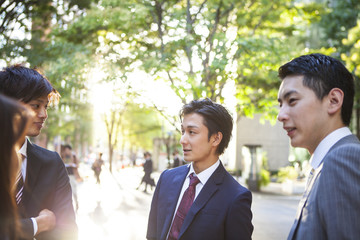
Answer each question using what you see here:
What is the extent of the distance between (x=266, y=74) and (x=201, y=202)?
1022cm

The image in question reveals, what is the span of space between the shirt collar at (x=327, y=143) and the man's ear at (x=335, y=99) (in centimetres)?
9

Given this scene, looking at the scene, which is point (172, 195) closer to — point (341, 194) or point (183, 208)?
point (183, 208)

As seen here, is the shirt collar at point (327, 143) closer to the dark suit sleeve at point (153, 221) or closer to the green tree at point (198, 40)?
the dark suit sleeve at point (153, 221)

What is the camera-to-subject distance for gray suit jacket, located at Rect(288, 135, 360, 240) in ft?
5.13

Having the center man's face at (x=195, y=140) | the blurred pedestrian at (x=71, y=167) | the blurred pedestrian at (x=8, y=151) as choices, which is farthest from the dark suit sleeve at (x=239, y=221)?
the blurred pedestrian at (x=71, y=167)

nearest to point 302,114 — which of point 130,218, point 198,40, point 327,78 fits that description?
point 327,78

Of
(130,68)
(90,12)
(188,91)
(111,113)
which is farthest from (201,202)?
(111,113)

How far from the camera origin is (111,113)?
3575 centimetres

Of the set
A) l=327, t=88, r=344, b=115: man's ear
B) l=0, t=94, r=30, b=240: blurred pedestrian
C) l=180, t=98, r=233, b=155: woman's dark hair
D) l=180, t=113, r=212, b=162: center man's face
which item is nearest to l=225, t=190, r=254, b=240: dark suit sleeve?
l=180, t=113, r=212, b=162: center man's face

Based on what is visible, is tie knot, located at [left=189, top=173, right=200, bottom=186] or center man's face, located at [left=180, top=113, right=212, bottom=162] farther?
center man's face, located at [left=180, top=113, right=212, bottom=162]

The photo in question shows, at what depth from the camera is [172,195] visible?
299cm

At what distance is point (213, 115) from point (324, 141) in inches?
55.2

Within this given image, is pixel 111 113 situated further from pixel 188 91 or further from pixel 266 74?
pixel 188 91

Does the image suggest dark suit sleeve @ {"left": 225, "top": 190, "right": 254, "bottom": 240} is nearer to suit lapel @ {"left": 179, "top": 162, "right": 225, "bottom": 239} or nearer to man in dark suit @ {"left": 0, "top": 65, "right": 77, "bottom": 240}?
suit lapel @ {"left": 179, "top": 162, "right": 225, "bottom": 239}
